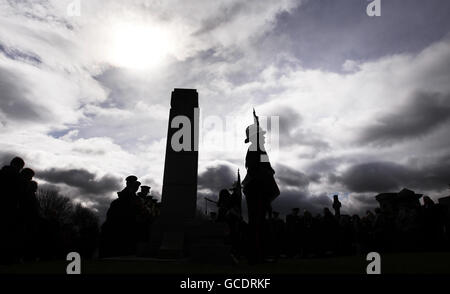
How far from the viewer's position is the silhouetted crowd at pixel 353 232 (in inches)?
350

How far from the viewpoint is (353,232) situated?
12.6 m

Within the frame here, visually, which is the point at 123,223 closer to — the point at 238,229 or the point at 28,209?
the point at 28,209

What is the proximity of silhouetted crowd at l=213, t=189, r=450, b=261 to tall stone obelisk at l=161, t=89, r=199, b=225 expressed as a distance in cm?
150

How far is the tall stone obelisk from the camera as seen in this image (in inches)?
341

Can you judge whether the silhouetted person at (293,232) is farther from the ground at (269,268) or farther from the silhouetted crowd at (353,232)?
the ground at (269,268)

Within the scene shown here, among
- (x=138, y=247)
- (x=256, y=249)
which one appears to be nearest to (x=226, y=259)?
(x=256, y=249)

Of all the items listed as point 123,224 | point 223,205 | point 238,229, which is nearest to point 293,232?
point 238,229

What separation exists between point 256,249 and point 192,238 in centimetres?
286

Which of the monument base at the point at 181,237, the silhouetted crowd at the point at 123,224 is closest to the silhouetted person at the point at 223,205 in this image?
the monument base at the point at 181,237

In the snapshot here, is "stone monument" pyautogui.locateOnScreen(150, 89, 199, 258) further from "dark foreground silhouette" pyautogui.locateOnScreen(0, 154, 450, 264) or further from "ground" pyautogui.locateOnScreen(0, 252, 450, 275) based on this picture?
"ground" pyautogui.locateOnScreen(0, 252, 450, 275)
